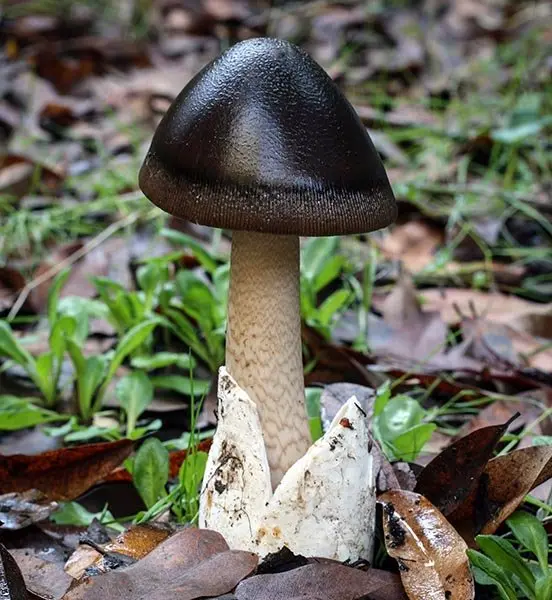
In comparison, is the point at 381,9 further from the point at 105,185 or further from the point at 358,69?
the point at 105,185

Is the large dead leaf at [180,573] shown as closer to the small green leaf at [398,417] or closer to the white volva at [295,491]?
the white volva at [295,491]

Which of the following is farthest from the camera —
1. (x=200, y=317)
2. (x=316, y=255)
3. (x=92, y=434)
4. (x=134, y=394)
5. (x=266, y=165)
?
(x=316, y=255)

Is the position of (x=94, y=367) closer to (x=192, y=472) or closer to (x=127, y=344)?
(x=127, y=344)

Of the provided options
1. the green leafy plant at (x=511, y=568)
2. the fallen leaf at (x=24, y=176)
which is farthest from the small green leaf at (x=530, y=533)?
the fallen leaf at (x=24, y=176)

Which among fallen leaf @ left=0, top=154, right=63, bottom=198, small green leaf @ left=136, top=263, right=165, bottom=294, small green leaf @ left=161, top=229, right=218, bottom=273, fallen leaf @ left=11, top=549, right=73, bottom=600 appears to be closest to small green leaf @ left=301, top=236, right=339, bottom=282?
small green leaf @ left=161, top=229, right=218, bottom=273

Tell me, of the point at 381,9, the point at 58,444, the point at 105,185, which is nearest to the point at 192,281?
the point at 58,444

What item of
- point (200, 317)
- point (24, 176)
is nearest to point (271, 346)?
point (200, 317)

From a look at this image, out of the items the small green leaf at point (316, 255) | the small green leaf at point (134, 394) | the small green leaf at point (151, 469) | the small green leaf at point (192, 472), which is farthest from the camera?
the small green leaf at point (316, 255)
